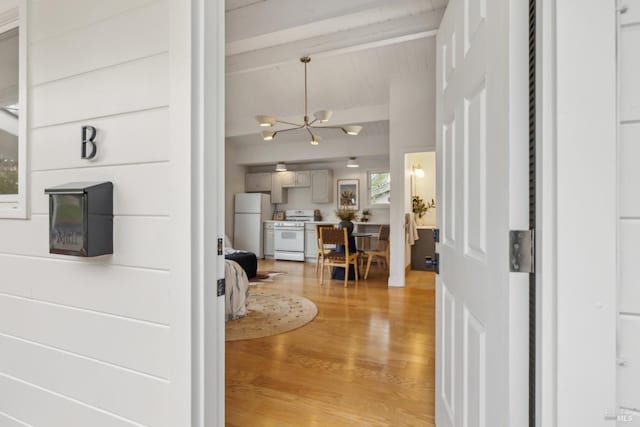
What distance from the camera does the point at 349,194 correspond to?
7.65 metres

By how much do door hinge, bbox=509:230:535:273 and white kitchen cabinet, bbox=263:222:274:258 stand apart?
289 inches

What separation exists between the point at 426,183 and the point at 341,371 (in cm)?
547

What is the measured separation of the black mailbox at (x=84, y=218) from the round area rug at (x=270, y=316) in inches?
81.9

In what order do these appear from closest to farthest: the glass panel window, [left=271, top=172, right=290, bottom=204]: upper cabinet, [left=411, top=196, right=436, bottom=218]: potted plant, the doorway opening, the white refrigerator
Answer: the glass panel window, the doorway opening, [left=411, top=196, right=436, bottom=218]: potted plant, the white refrigerator, [left=271, top=172, right=290, bottom=204]: upper cabinet

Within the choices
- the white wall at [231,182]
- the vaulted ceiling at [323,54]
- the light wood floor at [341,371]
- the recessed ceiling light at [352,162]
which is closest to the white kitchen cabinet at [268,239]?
the white wall at [231,182]

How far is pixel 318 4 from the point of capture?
2.93 meters

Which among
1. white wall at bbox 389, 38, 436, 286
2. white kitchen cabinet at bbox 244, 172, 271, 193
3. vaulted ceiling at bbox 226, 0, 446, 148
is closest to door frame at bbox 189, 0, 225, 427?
vaulted ceiling at bbox 226, 0, 446, 148

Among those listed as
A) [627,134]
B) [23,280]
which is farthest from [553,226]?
[23,280]

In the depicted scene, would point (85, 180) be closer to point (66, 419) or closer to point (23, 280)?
point (23, 280)

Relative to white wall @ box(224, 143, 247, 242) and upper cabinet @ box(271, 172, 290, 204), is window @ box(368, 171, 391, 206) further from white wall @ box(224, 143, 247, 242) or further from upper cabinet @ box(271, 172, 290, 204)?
white wall @ box(224, 143, 247, 242)

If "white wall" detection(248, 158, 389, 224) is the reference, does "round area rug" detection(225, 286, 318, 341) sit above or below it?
below

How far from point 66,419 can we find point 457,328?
4.92ft

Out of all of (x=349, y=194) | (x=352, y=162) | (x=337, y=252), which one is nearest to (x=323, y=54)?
(x=337, y=252)

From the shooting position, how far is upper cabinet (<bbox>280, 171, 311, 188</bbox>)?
784 cm
